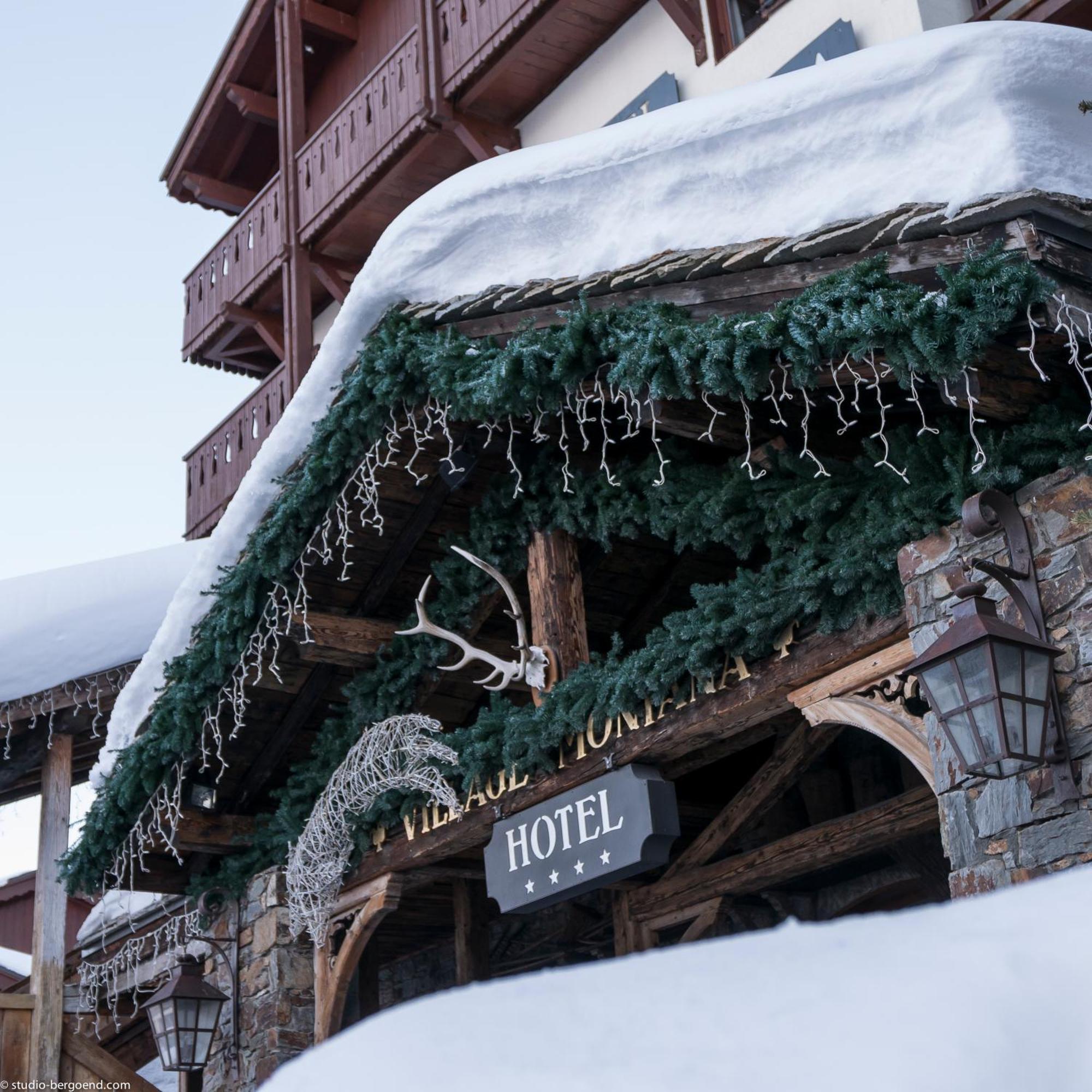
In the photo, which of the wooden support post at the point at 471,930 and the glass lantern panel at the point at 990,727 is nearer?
the glass lantern panel at the point at 990,727

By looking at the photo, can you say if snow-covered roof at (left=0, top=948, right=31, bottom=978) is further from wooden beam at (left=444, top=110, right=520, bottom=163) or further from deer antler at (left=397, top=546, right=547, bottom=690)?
deer antler at (left=397, top=546, right=547, bottom=690)

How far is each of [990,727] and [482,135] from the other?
334 inches

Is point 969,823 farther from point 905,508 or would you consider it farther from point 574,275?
point 574,275

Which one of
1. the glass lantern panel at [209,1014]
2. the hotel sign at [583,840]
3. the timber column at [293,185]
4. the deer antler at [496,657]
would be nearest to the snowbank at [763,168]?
the deer antler at [496,657]

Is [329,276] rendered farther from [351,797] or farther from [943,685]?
[943,685]

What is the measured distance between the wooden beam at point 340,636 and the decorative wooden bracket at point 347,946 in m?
1.15

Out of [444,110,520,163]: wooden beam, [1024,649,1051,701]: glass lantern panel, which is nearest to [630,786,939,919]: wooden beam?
[1024,649,1051,701]: glass lantern panel

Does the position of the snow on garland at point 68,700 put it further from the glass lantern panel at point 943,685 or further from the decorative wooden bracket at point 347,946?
the glass lantern panel at point 943,685

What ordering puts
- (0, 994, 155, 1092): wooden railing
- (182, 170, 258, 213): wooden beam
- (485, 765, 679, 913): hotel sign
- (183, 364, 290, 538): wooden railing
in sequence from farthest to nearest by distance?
1. (182, 170, 258, 213): wooden beam
2. (183, 364, 290, 538): wooden railing
3. (0, 994, 155, 1092): wooden railing
4. (485, 765, 679, 913): hotel sign

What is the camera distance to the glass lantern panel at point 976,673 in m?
4.03

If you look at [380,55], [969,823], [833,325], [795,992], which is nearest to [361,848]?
[969,823]

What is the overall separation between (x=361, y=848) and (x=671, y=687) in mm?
2511

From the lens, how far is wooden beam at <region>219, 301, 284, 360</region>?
46.0 ft

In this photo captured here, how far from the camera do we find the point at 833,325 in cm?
420
